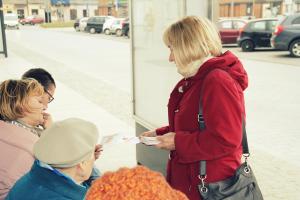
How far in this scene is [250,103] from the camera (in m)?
7.74

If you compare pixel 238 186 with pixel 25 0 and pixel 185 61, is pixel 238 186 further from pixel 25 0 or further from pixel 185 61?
pixel 25 0

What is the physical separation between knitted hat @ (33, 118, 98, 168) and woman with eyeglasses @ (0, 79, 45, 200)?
0.66 m

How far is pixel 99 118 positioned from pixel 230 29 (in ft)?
44.8

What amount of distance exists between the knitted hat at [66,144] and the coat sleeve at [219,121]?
60cm

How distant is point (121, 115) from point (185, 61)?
4833mm

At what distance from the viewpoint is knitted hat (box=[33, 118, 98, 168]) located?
1639 millimetres

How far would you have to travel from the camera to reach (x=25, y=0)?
229ft

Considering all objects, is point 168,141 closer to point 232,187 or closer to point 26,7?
point 232,187

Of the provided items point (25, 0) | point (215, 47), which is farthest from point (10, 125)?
point (25, 0)

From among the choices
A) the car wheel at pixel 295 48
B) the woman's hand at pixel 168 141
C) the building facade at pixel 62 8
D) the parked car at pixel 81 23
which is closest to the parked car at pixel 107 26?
the parked car at pixel 81 23

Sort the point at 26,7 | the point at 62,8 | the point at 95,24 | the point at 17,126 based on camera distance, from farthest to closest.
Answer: the point at 26,7
the point at 62,8
the point at 95,24
the point at 17,126

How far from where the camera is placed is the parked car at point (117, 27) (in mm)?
28922

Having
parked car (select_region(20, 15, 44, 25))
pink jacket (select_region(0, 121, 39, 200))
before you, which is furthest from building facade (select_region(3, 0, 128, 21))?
pink jacket (select_region(0, 121, 39, 200))

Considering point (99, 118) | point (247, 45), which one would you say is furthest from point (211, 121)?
point (247, 45)
